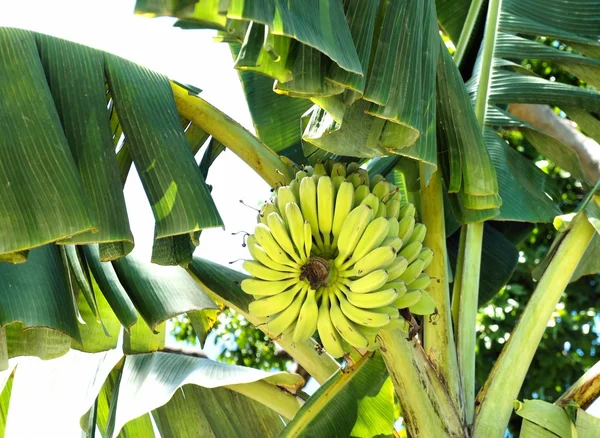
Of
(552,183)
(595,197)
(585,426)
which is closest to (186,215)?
(585,426)

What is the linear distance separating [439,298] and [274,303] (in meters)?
0.44

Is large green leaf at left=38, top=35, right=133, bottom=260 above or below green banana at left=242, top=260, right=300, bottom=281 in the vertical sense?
above

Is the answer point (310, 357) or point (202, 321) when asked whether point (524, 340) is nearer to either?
point (310, 357)

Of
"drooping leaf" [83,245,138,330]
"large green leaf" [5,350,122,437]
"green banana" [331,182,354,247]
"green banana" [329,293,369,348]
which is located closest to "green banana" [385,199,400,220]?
"green banana" [331,182,354,247]

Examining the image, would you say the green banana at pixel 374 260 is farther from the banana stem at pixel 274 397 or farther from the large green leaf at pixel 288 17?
the banana stem at pixel 274 397

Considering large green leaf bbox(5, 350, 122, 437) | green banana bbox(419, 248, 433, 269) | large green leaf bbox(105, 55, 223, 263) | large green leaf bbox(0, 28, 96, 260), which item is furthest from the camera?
large green leaf bbox(5, 350, 122, 437)

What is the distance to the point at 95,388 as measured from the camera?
1.94 metres

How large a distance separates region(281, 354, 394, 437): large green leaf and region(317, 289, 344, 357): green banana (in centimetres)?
23

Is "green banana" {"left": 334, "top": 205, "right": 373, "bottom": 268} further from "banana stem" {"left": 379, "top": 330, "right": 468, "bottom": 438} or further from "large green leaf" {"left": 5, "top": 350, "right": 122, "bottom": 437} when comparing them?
"large green leaf" {"left": 5, "top": 350, "right": 122, "bottom": 437}

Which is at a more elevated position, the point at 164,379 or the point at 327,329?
the point at 327,329

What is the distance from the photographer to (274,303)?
1.50 meters

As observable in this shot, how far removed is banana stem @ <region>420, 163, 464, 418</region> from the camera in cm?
170

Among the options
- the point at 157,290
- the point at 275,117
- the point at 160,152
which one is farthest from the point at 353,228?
the point at 275,117

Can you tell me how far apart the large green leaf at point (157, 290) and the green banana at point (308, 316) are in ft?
0.84
